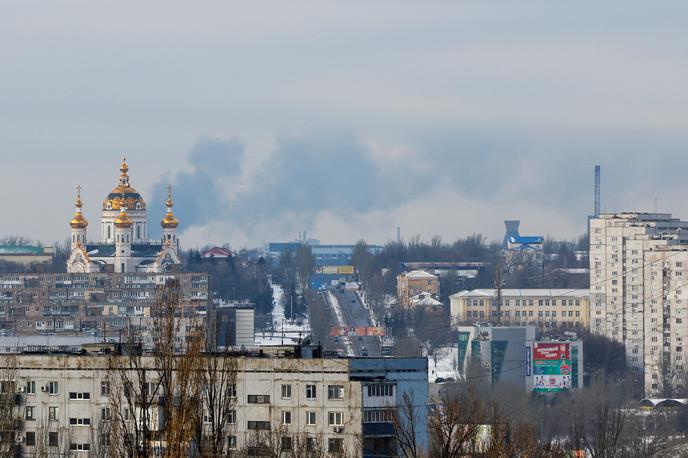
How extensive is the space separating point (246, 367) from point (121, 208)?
355 ft

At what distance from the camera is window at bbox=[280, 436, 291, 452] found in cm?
4172

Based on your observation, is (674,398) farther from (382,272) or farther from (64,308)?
(382,272)

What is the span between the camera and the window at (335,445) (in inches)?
1715

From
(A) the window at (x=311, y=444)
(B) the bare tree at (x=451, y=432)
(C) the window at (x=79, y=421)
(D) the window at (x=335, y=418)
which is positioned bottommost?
(A) the window at (x=311, y=444)

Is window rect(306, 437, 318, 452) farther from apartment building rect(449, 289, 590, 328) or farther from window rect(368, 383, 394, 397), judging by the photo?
apartment building rect(449, 289, 590, 328)

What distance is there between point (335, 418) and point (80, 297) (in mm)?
90554

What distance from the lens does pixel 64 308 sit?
13162 centimetres

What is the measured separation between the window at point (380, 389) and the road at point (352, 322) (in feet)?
168

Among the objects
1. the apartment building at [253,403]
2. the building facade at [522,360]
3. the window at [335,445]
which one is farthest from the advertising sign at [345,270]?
the window at [335,445]

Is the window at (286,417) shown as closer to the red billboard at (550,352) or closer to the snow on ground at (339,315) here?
the red billboard at (550,352)

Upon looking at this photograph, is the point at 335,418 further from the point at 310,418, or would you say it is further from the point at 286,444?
the point at 286,444

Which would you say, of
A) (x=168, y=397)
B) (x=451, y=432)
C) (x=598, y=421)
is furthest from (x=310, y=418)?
(x=598, y=421)

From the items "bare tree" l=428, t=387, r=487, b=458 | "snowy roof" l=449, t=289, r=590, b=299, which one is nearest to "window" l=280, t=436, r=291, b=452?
"bare tree" l=428, t=387, r=487, b=458

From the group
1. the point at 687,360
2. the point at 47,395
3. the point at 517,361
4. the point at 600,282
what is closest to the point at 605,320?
the point at 600,282
